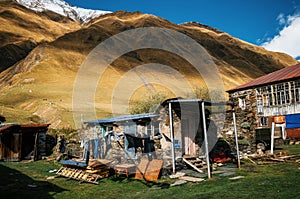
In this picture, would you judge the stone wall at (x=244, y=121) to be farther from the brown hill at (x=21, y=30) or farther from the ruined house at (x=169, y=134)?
the brown hill at (x=21, y=30)

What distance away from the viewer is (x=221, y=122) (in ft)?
79.4

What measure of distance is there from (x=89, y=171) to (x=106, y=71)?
78215mm

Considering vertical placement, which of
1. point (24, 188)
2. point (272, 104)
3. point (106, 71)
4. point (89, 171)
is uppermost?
point (106, 71)

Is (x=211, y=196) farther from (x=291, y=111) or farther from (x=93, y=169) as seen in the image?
(x=291, y=111)

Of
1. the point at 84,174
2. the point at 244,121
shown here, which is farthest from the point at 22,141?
the point at 244,121

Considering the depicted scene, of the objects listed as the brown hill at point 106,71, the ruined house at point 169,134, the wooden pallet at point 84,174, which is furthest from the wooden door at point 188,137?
the brown hill at point 106,71

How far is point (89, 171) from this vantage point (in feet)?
44.7

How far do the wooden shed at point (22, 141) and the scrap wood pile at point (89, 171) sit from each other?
9066mm

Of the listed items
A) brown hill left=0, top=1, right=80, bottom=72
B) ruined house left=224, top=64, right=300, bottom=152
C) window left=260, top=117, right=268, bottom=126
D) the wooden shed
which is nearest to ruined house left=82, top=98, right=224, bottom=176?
ruined house left=224, top=64, right=300, bottom=152

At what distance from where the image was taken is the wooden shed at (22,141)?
864 inches

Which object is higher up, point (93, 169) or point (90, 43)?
point (90, 43)

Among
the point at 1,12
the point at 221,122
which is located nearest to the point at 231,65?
the point at 221,122

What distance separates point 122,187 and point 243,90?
26.2 m

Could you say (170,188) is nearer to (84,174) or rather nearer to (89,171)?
(89,171)
